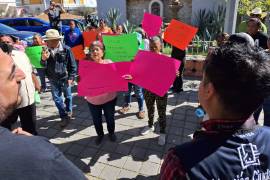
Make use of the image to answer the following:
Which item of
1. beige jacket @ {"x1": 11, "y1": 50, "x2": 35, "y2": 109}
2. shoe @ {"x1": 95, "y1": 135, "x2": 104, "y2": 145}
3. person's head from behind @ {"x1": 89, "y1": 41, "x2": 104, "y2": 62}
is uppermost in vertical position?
person's head from behind @ {"x1": 89, "y1": 41, "x2": 104, "y2": 62}

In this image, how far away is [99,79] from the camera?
3121 mm

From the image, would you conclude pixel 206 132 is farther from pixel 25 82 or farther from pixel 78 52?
pixel 78 52

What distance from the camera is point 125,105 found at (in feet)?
16.6

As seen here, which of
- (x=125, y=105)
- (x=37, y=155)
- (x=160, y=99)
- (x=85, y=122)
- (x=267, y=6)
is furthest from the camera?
(x=267, y=6)

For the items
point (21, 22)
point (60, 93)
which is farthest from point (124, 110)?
point (21, 22)

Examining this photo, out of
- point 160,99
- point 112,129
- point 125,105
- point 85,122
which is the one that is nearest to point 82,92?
point 112,129

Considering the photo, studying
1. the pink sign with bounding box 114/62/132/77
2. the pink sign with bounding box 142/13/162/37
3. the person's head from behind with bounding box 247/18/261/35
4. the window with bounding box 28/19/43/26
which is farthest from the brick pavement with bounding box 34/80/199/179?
the window with bounding box 28/19/43/26

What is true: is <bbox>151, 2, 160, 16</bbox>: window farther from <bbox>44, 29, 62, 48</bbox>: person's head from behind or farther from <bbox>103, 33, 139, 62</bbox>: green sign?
<bbox>103, 33, 139, 62</bbox>: green sign

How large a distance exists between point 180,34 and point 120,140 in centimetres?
201

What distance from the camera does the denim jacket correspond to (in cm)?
421

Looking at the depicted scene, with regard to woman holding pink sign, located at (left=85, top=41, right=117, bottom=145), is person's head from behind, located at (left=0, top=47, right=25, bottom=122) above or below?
above

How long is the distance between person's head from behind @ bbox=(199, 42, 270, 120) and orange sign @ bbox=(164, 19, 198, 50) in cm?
261

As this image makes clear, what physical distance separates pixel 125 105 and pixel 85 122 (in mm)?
928

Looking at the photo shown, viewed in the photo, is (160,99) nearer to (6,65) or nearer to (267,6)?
(6,65)
